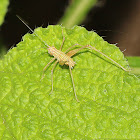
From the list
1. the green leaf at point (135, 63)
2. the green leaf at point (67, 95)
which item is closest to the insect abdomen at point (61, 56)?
the green leaf at point (67, 95)

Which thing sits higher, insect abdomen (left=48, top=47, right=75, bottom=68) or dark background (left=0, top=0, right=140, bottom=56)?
dark background (left=0, top=0, right=140, bottom=56)

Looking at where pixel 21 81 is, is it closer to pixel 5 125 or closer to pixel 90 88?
pixel 5 125

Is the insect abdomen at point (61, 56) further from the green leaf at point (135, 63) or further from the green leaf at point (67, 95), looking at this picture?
the green leaf at point (135, 63)

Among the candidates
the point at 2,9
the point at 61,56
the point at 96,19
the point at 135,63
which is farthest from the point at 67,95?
the point at 96,19

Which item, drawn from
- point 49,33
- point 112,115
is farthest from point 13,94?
point 112,115

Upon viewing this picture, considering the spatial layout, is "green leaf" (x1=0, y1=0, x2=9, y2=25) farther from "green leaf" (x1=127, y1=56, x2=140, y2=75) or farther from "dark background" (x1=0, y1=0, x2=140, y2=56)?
"green leaf" (x1=127, y1=56, x2=140, y2=75)

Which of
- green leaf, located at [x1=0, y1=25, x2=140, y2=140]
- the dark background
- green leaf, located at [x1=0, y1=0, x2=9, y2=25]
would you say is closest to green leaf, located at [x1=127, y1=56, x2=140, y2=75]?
the dark background
